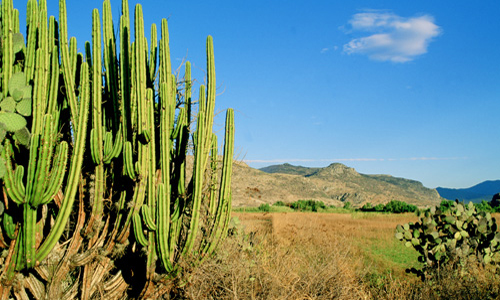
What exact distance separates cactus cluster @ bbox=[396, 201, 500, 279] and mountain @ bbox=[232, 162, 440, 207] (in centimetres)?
2445

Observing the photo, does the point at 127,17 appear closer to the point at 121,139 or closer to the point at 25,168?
the point at 121,139

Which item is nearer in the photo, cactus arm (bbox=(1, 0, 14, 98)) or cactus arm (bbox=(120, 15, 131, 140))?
cactus arm (bbox=(1, 0, 14, 98))

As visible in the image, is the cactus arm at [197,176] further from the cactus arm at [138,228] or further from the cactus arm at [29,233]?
the cactus arm at [29,233]

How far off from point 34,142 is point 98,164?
679 millimetres

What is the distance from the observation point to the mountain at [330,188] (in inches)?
1587

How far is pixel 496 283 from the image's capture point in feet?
20.4

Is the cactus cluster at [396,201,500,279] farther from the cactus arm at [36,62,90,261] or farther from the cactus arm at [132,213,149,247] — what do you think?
the cactus arm at [36,62,90,261]

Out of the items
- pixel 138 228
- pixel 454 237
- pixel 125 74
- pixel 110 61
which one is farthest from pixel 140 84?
pixel 454 237

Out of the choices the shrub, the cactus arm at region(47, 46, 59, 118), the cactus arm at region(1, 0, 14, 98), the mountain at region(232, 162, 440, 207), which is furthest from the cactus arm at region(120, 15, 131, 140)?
the mountain at region(232, 162, 440, 207)

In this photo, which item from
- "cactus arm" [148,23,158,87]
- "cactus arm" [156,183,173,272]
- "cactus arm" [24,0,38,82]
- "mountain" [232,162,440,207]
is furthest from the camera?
"mountain" [232,162,440,207]

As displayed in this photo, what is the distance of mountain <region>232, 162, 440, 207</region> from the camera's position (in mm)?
40312

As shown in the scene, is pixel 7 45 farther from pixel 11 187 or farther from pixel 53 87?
pixel 11 187

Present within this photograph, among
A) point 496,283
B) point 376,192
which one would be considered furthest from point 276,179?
point 496,283

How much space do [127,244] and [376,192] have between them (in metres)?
59.5
